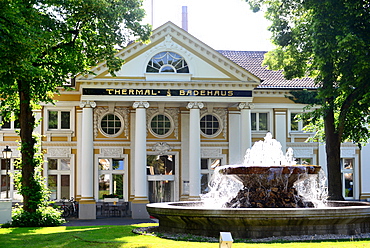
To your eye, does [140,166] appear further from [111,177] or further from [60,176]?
[60,176]

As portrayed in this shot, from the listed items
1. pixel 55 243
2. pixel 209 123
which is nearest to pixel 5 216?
pixel 55 243

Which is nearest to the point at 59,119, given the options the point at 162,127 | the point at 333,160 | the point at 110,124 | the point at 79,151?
the point at 79,151

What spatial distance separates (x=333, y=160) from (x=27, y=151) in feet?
44.2

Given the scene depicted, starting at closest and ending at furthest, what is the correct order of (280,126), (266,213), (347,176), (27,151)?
(266,213) → (27,151) → (280,126) → (347,176)

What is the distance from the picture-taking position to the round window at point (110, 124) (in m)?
39.6

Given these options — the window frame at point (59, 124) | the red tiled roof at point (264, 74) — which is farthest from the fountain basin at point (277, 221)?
the window frame at point (59, 124)

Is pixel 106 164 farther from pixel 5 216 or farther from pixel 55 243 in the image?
pixel 55 243

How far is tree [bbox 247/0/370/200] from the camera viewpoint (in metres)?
22.7

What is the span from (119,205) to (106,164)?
3.13 m

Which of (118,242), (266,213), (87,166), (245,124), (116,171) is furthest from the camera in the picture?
(116,171)

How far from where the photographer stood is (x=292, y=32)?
89.3 feet

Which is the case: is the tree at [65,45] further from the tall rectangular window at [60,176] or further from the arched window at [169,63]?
the tall rectangular window at [60,176]

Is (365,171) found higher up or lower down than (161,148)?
lower down

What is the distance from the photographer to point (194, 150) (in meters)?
36.5
